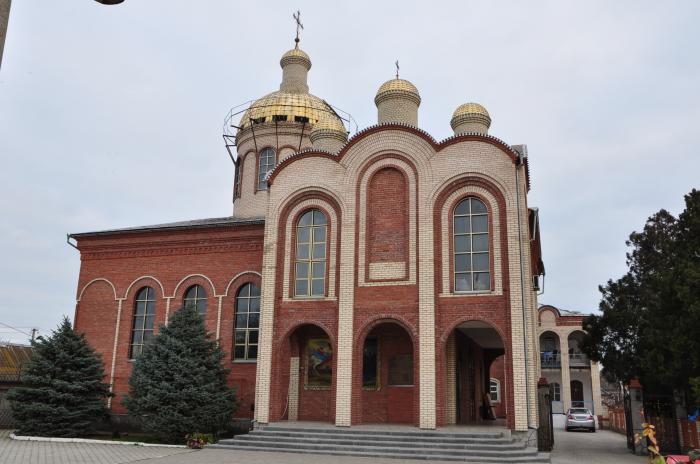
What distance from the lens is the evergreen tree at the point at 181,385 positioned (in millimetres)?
15250

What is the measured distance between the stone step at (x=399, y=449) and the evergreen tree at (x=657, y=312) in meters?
4.03

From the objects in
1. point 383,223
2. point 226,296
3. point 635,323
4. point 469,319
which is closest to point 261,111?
point 226,296

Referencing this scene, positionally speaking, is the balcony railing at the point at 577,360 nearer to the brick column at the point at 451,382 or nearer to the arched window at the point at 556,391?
the arched window at the point at 556,391

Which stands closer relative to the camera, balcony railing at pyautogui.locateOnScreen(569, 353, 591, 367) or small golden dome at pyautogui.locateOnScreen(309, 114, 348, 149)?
small golden dome at pyautogui.locateOnScreen(309, 114, 348, 149)

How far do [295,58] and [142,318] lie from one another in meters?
12.1

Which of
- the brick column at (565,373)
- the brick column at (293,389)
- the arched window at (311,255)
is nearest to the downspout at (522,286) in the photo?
the arched window at (311,255)

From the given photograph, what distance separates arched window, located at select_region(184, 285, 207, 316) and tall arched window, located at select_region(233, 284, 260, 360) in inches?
46.7

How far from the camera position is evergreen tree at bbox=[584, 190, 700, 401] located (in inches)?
539

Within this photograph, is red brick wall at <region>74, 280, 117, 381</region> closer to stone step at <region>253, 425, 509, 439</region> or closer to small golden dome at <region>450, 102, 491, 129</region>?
stone step at <region>253, 425, 509, 439</region>

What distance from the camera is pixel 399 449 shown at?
13.2 metres

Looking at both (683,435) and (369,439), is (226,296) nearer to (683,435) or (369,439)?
(369,439)

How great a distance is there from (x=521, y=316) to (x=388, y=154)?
5396 millimetres

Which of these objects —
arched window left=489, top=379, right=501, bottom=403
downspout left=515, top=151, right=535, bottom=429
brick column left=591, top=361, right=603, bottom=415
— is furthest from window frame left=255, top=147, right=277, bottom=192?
brick column left=591, top=361, right=603, bottom=415

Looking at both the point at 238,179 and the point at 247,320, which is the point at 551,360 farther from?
the point at 247,320
